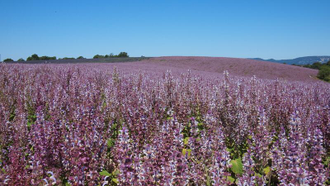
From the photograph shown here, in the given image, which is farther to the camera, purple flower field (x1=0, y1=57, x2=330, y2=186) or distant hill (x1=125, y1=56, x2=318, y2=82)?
distant hill (x1=125, y1=56, x2=318, y2=82)

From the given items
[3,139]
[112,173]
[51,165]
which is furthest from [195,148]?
[3,139]

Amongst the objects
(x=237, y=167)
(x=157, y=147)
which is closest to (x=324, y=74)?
(x=237, y=167)

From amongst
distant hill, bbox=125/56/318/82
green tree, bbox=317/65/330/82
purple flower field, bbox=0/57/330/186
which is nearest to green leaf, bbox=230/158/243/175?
purple flower field, bbox=0/57/330/186

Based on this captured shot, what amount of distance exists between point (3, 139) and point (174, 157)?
12.4 ft

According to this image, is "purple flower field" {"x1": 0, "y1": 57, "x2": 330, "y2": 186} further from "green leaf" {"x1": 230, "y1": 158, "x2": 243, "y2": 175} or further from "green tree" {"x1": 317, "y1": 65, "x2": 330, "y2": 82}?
"green tree" {"x1": 317, "y1": 65, "x2": 330, "y2": 82}

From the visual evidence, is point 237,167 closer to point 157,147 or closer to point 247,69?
point 157,147

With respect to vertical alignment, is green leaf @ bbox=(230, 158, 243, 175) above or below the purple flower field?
below

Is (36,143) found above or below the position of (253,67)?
below

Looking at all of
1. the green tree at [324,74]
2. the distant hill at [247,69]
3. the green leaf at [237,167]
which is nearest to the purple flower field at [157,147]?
the green leaf at [237,167]

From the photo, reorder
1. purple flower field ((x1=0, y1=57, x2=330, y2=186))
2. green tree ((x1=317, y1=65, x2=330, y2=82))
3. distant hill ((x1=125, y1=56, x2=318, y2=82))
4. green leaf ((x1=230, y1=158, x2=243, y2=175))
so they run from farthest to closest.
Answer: green tree ((x1=317, y1=65, x2=330, y2=82))
distant hill ((x1=125, y1=56, x2=318, y2=82))
green leaf ((x1=230, y1=158, x2=243, y2=175))
purple flower field ((x1=0, y1=57, x2=330, y2=186))

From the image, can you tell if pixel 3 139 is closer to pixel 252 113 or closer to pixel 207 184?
pixel 207 184

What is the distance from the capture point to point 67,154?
322cm

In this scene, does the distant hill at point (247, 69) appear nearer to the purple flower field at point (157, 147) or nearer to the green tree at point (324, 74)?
the green tree at point (324, 74)

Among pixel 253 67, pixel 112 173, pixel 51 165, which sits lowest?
pixel 112 173
